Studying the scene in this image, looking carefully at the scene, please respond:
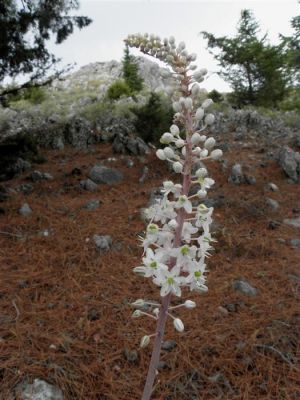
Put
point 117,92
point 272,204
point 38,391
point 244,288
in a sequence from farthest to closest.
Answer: point 117,92, point 272,204, point 244,288, point 38,391

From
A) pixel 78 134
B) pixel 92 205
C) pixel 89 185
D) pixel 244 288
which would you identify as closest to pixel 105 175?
pixel 89 185

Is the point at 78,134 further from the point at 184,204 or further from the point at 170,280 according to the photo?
the point at 170,280

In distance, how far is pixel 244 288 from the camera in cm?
363

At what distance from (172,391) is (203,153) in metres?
1.77

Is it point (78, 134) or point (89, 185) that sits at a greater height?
point (78, 134)

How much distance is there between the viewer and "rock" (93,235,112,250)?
437 centimetres

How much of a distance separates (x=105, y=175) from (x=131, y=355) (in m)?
4.31

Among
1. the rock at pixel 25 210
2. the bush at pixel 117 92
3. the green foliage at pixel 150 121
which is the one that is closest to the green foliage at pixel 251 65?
the bush at pixel 117 92

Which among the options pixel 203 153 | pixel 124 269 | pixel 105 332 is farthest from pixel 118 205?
pixel 203 153

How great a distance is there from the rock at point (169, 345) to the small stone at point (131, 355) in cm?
25

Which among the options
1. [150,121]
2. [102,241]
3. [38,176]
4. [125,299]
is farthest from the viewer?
[150,121]

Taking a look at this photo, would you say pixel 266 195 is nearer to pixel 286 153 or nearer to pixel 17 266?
pixel 286 153

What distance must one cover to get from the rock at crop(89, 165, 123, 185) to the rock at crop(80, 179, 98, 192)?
27 cm

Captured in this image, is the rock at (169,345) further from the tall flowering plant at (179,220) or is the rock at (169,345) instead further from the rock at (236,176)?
the rock at (236,176)
